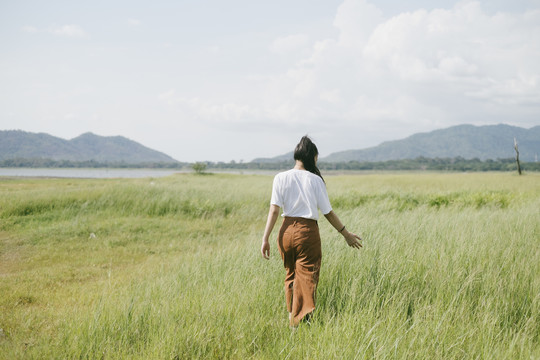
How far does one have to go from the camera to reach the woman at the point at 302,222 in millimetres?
3566

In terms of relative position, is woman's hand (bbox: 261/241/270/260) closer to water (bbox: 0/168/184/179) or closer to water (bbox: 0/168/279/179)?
water (bbox: 0/168/279/179)

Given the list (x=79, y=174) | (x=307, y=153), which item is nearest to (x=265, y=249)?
(x=307, y=153)

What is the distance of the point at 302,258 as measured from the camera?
3.58 m

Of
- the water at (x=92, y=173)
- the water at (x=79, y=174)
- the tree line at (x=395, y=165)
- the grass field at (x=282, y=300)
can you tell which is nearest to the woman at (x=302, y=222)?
the grass field at (x=282, y=300)

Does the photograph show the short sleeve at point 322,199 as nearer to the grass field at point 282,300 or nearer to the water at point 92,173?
the grass field at point 282,300

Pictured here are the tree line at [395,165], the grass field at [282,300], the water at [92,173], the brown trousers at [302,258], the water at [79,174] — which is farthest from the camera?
the tree line at [395,165]

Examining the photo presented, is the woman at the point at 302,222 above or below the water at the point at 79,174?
below

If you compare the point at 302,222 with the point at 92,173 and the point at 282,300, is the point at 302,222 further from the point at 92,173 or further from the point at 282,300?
the point at 92,173

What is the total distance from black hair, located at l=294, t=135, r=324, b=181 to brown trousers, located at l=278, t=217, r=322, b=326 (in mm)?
601

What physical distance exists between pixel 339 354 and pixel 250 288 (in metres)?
1.72

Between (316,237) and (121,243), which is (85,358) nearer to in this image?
(316,237)

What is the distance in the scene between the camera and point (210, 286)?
14.4ft

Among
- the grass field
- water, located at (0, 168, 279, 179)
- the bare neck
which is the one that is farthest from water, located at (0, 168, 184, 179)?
the bare neck

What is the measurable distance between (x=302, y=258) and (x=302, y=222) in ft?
1.28
